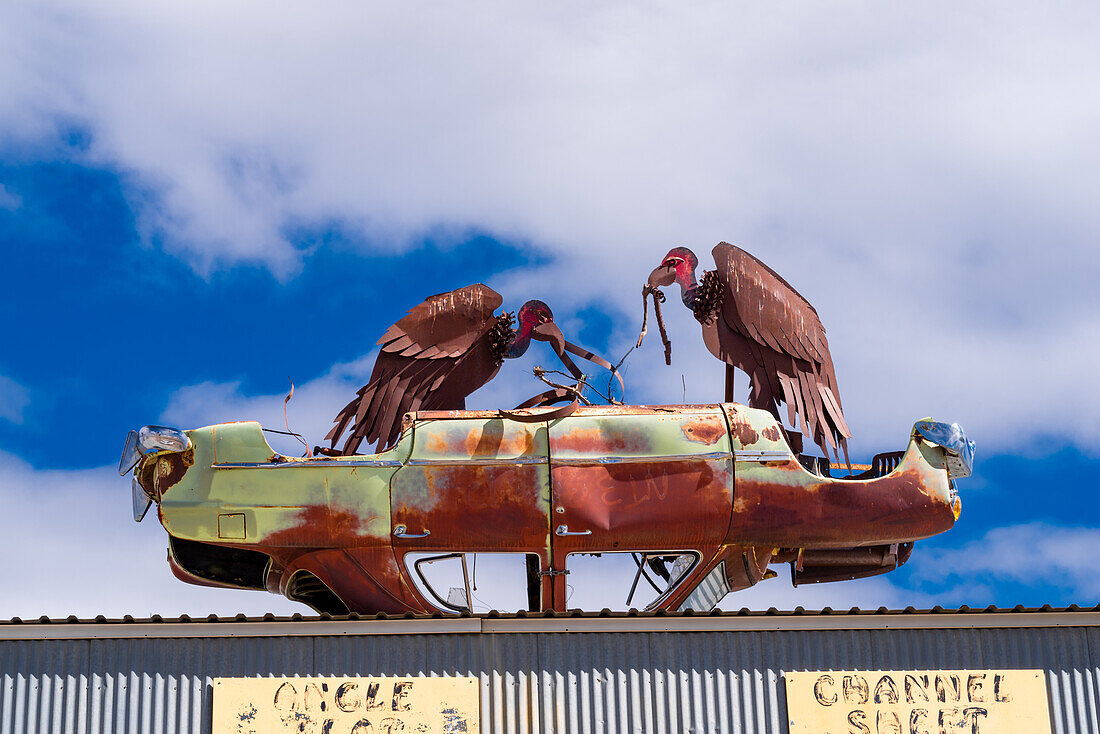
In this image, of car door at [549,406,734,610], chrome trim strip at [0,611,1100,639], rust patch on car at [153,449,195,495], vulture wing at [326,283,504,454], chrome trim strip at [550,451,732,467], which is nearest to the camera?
chrome trim strip at [0,611,1100,639]

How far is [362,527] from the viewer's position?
1842cm

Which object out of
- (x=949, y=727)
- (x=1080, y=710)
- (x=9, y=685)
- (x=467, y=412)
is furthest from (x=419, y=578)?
(x=1080, y=710)

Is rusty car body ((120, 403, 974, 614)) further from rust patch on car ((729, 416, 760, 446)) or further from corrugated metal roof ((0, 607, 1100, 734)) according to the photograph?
corrugated metal roof ((0, 607, 1100, 734))

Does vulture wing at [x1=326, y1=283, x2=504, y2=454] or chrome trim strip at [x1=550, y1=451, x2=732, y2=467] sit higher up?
vulture wing at [x1=326, y1=283, x2=504, y2=454]

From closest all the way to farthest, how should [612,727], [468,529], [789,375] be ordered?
1. [612,727]
2. [468,529]
3. [789,375]

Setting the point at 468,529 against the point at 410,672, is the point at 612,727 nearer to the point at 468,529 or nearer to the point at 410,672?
the point at 410,672

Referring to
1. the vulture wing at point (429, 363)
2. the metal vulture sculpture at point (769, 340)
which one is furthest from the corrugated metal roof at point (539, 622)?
the vulture wing at point (429, 363)

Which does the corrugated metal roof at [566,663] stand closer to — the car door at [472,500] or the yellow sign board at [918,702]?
the yellow sign board at [918,702]

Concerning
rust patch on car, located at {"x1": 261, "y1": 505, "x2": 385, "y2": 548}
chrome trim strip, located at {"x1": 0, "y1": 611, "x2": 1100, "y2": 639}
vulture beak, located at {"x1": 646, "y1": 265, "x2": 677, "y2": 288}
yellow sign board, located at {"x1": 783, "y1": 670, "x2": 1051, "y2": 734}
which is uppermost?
vulture beak, located at {"x1": 646, "y1": 265, "x2": 677, "y2": 288}

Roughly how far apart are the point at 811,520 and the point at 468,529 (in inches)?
184

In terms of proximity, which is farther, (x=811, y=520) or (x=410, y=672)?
(x=811, y=520)

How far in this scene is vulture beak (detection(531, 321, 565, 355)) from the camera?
68.7 feet

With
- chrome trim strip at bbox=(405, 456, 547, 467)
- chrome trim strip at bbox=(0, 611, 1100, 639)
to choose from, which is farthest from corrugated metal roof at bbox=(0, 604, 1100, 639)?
chrome trim strip at bbox=(405, 456, 547, 467)

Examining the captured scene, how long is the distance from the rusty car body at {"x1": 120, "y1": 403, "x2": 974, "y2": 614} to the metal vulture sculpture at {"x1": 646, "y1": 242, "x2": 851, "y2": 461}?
111cm
